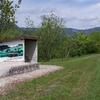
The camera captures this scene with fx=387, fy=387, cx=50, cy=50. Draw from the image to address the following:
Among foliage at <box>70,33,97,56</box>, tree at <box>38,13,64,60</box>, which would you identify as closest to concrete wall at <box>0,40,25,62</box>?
tree at <box>38,13,64,60</box>

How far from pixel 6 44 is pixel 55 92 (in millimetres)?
21137

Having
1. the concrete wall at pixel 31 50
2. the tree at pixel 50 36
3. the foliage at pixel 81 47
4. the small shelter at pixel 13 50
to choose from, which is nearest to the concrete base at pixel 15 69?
the small shelter at pixel 13 50

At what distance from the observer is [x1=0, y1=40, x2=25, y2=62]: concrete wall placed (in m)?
35.3

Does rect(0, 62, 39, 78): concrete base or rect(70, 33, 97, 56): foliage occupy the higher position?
rect(0, 62, 39, 78): concrete base

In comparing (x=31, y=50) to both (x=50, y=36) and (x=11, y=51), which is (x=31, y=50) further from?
(x=50, y=36)

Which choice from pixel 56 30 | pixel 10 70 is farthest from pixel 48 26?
pixel 10 70

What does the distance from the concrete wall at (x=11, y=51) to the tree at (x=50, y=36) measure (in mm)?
34587

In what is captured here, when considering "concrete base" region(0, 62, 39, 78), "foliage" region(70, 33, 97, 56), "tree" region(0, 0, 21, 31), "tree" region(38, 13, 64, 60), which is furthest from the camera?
"foliage" region(70, 33, 97, 56)

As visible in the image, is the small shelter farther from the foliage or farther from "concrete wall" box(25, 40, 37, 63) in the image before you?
the foliage

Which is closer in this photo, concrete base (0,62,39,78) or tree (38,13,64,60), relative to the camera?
concrete base (0,62,39,78)

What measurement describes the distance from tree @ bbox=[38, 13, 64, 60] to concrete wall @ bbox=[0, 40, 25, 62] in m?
34.6

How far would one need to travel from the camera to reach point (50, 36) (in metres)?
71.9

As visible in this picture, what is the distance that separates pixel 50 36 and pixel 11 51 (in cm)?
3665

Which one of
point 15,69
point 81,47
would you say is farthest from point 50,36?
point 15,69
